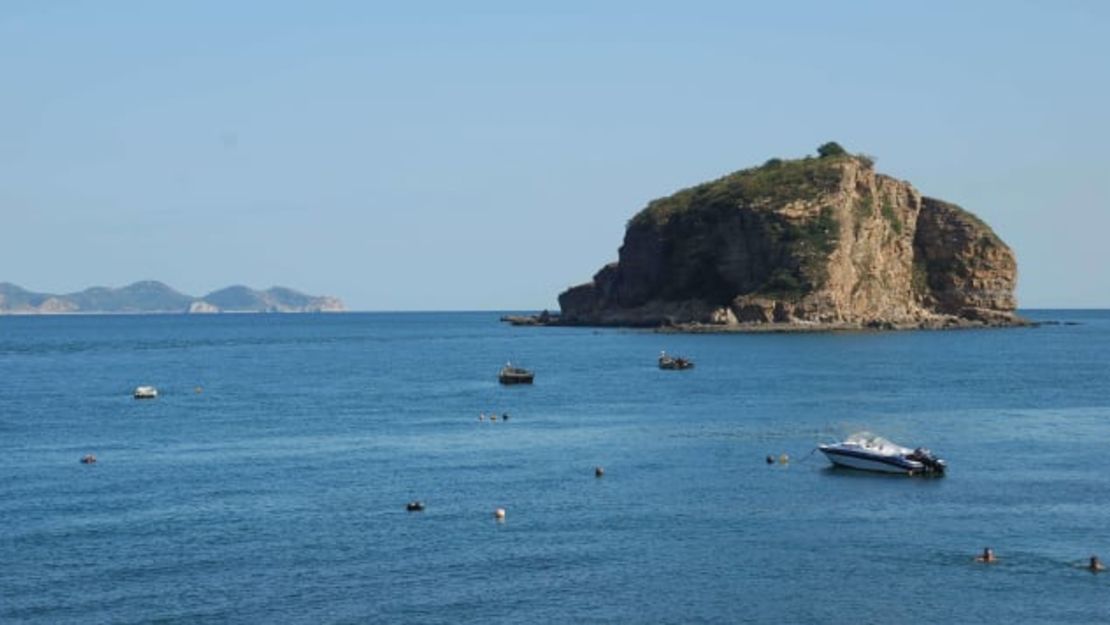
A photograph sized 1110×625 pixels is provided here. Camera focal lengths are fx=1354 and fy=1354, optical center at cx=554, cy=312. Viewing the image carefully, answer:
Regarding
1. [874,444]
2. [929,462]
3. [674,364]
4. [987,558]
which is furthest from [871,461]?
[674,364]

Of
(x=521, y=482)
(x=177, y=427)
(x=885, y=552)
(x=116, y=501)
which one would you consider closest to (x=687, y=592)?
(x=885, y=552)

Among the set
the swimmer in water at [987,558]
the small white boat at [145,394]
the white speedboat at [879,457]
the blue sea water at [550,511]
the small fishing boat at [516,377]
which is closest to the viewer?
the blue sea water at [550,511]

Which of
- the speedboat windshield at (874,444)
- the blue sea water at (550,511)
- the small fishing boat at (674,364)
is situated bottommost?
the blue sea water at (550,511)

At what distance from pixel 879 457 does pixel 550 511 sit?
2307cm

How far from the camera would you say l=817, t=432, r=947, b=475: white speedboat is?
78312mm

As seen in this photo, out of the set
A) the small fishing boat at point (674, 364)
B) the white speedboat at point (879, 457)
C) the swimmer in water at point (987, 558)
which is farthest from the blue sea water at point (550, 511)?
the small fishing boat at point (674, 364)

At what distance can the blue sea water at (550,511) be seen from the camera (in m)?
51.3

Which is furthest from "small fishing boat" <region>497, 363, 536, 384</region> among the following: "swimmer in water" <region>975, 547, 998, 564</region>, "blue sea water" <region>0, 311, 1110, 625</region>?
"swimmer in water" <region>975, 547, 998, 564</region>

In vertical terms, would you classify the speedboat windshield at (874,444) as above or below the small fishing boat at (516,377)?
below

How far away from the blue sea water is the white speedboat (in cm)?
112

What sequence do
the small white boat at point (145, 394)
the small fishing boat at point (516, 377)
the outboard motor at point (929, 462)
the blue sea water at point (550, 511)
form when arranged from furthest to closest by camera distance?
1. the small fishing boat at point (516, 377)
2. the small white boat at point (145, 394)
3. the outboard motor at point (929, 462)
4. the blue sea water at point (550, 511)

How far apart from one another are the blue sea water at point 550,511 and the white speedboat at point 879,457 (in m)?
1.12

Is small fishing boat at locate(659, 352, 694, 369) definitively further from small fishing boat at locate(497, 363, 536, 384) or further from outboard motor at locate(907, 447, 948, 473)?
outboard motor at locate(907, 447, 948, 473)

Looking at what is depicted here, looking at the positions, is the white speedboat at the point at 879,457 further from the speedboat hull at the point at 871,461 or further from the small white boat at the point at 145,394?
the small white boat at the point at 145,394
